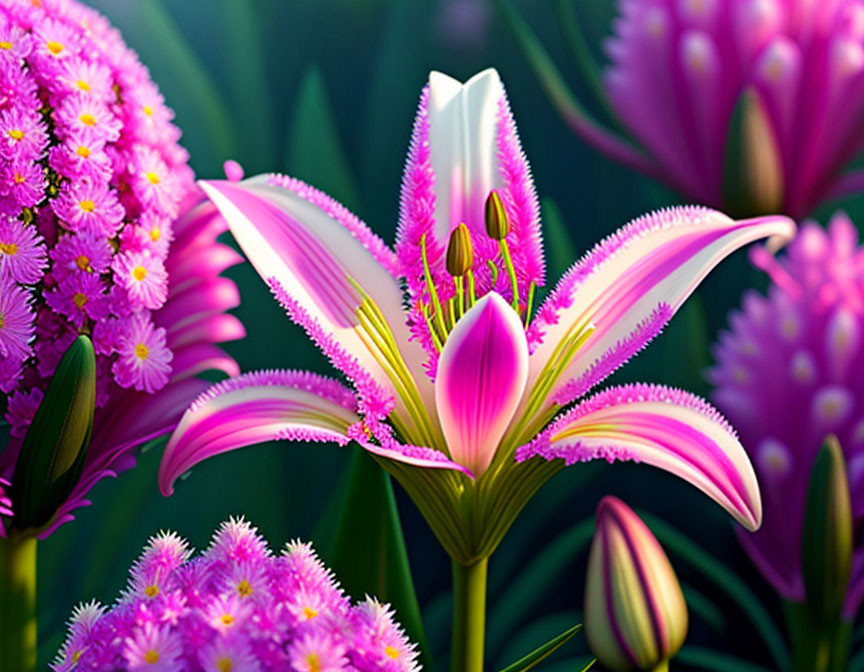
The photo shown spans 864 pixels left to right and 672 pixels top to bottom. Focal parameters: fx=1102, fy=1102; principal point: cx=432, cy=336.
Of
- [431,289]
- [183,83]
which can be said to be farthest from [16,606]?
[183,83]

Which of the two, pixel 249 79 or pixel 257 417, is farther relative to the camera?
pixel 249 79

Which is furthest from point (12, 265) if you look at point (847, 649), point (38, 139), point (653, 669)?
point (847, 649)

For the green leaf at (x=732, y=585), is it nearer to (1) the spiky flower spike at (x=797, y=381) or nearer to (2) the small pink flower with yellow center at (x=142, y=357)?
(1) the spiky flower spike at (x=797, y=381)

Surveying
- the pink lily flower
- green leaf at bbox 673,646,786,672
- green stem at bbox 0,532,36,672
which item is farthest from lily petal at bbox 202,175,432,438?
green leaf at bbox 673,646,786,672

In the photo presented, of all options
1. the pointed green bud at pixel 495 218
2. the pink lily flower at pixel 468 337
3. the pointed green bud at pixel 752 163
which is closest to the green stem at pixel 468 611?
the pink lily flower at pixel 468 337

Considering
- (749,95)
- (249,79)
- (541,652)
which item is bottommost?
(541,652)

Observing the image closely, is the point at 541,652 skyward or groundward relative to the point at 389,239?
groundward

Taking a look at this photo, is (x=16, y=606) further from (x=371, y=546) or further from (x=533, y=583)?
(x=533, y=583)
